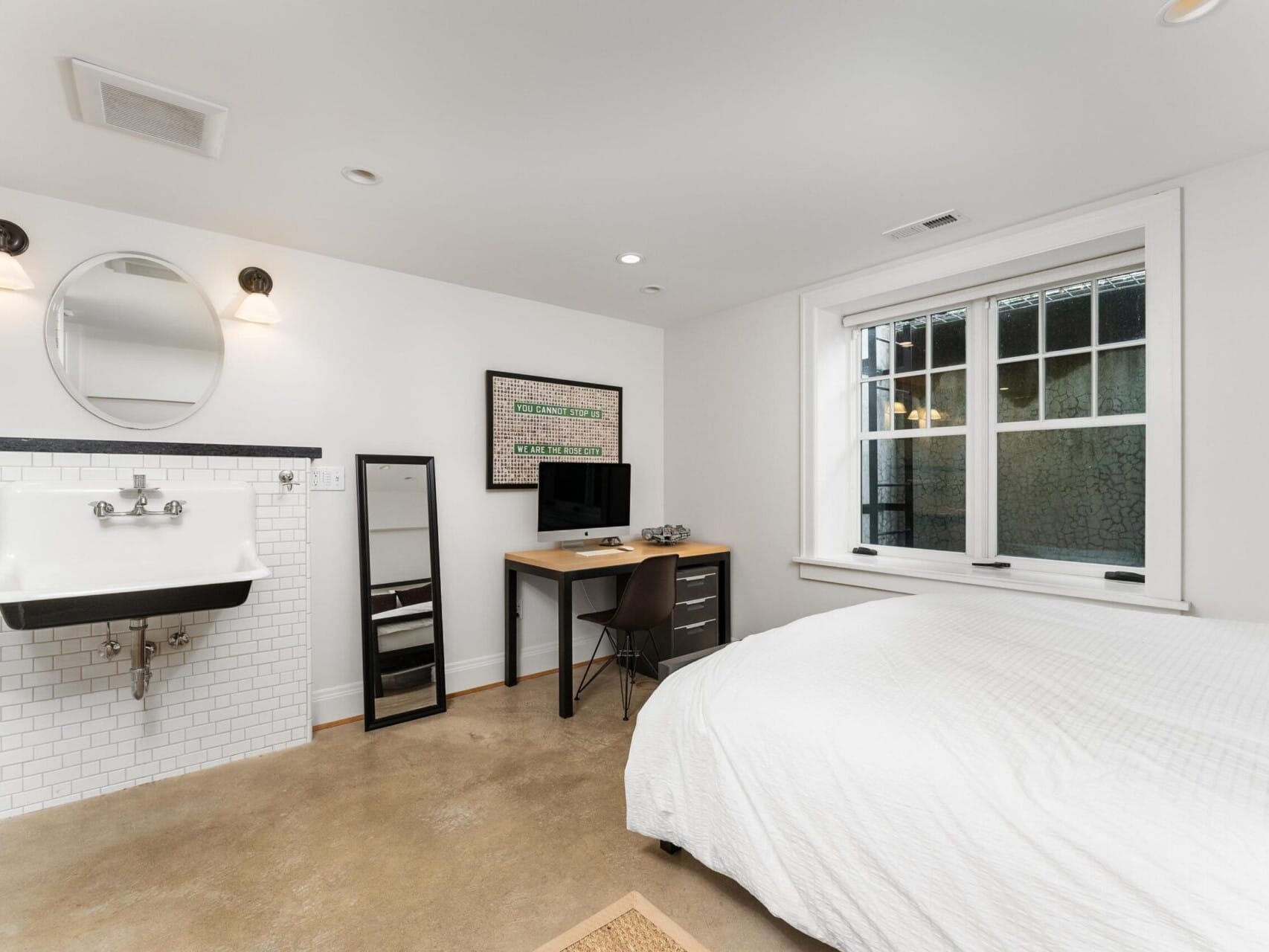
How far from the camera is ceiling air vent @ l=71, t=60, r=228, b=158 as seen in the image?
175 cm

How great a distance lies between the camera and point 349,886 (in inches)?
73.9

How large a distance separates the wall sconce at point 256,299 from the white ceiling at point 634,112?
21 centimetres

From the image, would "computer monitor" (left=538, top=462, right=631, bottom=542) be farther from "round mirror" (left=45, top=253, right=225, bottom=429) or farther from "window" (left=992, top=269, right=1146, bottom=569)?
"window" (left=992, top=269, right=1146, bottom=569)

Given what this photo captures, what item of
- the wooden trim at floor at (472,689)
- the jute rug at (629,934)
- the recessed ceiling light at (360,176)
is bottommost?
the wooden trim at floor at (472,689)

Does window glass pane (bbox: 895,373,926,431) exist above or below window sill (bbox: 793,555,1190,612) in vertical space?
above

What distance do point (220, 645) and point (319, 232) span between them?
1.97 metres

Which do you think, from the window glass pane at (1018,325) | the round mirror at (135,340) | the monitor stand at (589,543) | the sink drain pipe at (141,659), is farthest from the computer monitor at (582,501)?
the window glass pane at (1018,325)

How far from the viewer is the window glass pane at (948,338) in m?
3.29

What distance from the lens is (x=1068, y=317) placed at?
2.91m

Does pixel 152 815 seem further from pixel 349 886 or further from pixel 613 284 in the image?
pixel 613 284

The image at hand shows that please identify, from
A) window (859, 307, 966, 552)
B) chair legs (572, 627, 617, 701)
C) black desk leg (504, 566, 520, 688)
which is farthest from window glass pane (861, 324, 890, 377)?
black desk leg (504, 566, 520, 688)

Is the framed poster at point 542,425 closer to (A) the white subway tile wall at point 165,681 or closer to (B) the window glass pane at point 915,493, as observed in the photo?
(A) the white subway tile wall at point 165,681

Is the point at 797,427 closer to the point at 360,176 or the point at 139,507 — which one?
the point at 360,176

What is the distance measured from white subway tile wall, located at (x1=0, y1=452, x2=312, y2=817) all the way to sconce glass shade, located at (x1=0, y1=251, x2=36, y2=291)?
0.66 meters
